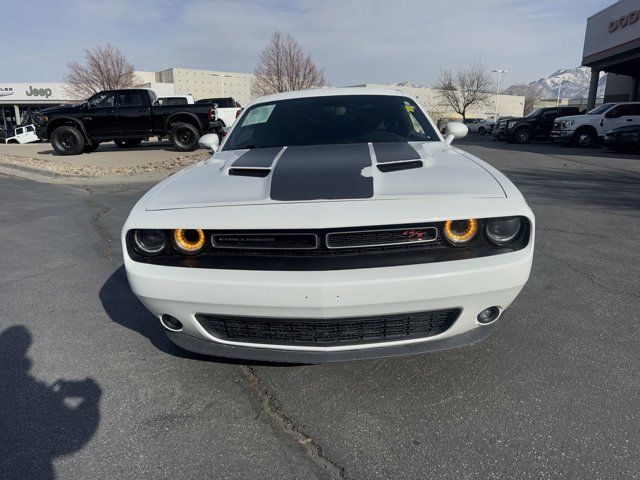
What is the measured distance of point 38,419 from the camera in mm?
2107

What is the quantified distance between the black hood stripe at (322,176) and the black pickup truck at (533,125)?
71.3 ft

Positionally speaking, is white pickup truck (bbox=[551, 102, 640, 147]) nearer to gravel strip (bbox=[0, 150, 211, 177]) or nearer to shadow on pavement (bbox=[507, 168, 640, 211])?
shadow on pavement (bbox=[507, 168, 640, 211])

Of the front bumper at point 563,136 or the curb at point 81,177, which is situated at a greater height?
the front bumper at point 563,136

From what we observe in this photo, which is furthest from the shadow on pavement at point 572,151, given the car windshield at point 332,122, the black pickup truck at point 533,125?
the car windshield at point 332,122

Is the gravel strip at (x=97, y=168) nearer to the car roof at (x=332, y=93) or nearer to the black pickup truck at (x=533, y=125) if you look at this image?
the car roof at (x=332, y=93)

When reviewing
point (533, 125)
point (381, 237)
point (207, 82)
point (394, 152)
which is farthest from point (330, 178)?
point (207, 82)

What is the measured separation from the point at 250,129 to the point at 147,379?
207 cm

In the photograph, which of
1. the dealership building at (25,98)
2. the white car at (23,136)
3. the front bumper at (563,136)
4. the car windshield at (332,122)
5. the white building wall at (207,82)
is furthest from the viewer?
the white building wall at (207,82)

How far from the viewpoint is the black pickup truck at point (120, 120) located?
524 inches

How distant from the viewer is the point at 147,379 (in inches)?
95.6

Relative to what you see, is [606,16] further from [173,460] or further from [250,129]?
[173,460]

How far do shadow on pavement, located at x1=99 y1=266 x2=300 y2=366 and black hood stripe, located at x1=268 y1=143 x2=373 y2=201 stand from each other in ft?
3.31

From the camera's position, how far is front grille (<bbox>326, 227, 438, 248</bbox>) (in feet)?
6.41

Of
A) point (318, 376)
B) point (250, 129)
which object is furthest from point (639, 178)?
point (318, 376)
